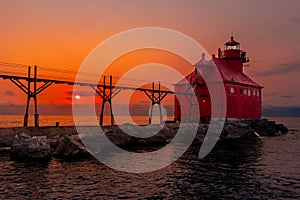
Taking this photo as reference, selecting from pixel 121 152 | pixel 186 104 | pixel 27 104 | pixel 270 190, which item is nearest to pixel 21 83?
pixel 27 104

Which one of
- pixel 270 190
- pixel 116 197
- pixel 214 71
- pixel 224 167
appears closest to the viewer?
pixel 116 197

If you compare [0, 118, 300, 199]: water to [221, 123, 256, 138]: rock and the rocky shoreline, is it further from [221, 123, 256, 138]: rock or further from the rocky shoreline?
[221, 123, 256, 138]: rock

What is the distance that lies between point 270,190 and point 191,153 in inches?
469

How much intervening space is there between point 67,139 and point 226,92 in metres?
31.4

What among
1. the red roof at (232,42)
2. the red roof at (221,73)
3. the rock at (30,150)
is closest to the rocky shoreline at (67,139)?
the rock at (30,150)

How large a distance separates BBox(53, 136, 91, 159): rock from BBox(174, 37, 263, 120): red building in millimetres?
28319

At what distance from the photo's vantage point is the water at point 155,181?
12.1 metres

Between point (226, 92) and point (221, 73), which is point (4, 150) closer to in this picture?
point (226, 92)

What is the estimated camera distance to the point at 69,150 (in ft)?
66.5

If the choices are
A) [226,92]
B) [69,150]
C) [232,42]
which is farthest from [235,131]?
[69,150]

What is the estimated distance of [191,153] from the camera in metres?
24.7

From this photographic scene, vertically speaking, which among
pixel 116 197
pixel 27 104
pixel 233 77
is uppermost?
pixel 233 77

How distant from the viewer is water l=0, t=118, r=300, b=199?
12.1m

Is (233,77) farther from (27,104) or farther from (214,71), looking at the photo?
(27,104)
